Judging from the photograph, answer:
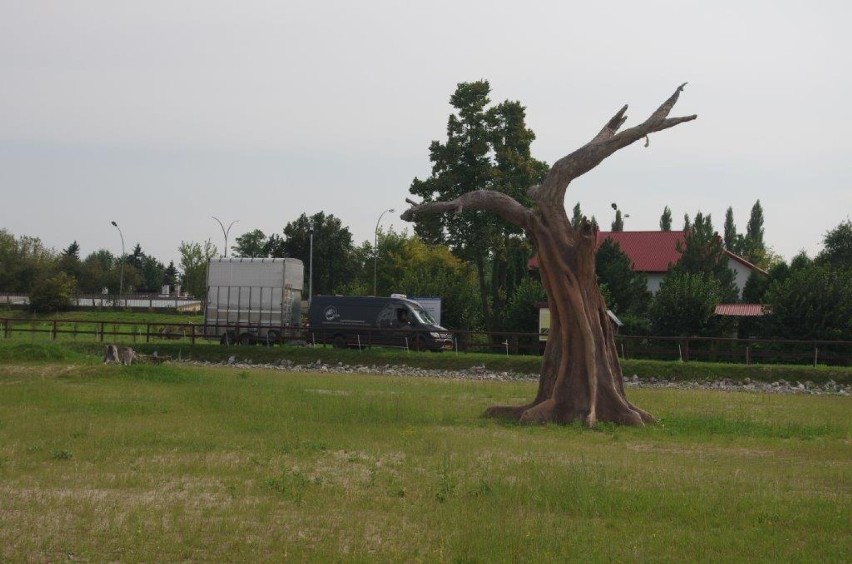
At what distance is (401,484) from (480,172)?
46.7 m

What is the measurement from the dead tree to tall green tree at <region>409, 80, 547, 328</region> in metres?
36.4

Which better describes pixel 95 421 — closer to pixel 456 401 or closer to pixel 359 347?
pixel 456 401

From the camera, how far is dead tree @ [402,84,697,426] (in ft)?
63.9

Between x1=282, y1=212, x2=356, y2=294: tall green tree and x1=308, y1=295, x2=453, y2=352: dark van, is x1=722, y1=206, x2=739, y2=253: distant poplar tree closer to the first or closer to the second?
x1=282, y1=212, x2=356, y2=294: tall green tree

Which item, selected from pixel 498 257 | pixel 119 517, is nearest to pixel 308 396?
pixel 119 517

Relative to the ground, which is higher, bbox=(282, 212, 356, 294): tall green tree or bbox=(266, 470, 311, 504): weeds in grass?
bbox=(282, 212, 356, 294): tall green tree

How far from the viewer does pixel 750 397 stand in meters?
28.8

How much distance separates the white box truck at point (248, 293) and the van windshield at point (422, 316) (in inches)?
250

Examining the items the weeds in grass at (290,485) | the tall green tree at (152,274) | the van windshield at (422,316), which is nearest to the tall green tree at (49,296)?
the van windshield at (422,316)

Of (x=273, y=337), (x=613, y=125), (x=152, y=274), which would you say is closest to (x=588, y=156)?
(x=613, y=125)

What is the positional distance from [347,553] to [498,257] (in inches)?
2032

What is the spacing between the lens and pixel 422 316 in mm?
48219

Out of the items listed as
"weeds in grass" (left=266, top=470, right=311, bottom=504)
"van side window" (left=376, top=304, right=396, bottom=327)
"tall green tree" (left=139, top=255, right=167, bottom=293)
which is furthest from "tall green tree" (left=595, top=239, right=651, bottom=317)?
"tall green tree" (left=139, top=255, right=167, bottom=293)

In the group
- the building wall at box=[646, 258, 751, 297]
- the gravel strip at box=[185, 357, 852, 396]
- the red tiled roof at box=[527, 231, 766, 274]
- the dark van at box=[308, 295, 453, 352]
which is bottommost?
the gravel strip at box=[185, 357, 852, 396]
